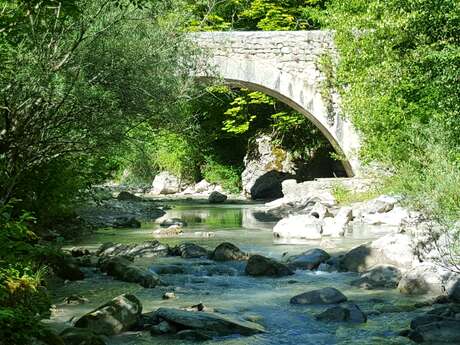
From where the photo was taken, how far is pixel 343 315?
555 cm

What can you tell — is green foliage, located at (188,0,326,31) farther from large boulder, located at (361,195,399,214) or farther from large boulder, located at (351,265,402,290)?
large boulder, located at (351,265,402,290)

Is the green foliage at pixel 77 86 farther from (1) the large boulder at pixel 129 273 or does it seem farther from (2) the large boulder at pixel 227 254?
(2) the large boulder at pixel 227 254

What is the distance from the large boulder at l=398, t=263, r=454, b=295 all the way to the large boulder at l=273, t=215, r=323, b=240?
169 inches

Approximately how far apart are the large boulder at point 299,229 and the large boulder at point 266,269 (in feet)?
10.8

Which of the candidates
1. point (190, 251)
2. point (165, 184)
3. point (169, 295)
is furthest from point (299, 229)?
point (165, 184)

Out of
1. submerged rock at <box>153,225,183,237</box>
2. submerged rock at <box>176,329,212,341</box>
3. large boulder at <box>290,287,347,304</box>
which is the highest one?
submerged rock at <box>153,225,183,237</box>

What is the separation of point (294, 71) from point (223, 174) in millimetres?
8575

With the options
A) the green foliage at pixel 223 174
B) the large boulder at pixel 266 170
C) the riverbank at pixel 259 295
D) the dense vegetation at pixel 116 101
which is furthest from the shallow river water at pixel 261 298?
the green foliage at pixel 223 174

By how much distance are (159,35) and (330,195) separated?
29.1 feet

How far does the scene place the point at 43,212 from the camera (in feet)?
28.5

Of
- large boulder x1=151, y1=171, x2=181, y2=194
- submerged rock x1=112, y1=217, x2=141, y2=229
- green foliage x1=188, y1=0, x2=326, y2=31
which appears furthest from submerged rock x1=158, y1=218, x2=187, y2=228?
large boulder x1=151, y1=171, x2=181, y2=194

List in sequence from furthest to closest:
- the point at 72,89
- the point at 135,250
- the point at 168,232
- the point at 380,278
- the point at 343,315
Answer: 1. the point at 168,232
2. the point at 135,250
3. the point at 380,278
4. the point at 72,89
5. the point at 343,315

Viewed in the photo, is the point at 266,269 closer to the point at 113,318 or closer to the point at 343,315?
the point at 343,315

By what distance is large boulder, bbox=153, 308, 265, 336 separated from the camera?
509cm
